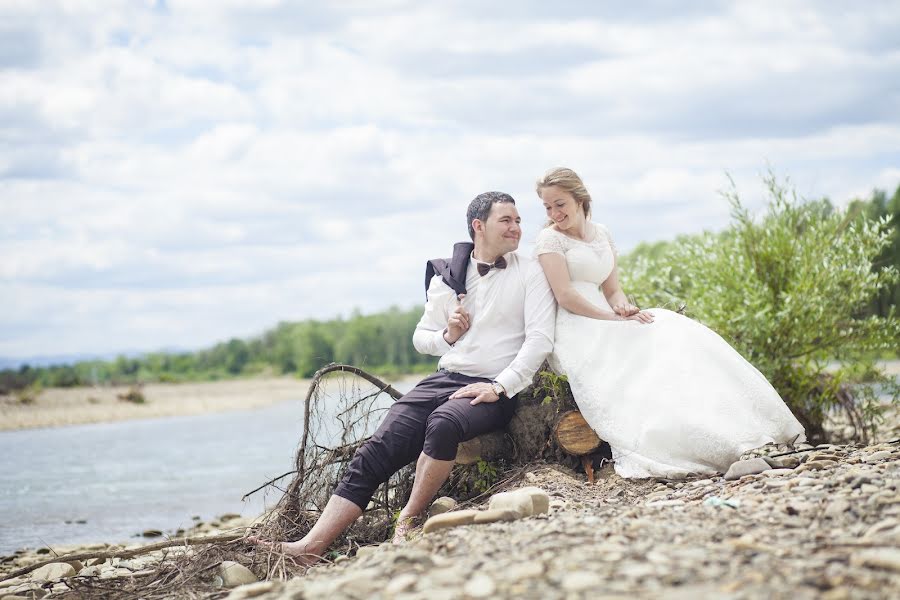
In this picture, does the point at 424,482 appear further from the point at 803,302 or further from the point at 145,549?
the point at 803,302

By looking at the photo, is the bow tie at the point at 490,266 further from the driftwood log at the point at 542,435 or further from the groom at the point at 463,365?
the driftwood log at the point at 542,435

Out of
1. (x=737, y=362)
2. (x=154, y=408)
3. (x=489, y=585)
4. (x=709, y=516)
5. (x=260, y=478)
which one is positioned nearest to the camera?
(x=489, y=585)

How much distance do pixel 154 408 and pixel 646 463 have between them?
3555 cm

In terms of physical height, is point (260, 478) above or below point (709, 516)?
below

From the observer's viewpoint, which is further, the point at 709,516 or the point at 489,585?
the point at 709,516

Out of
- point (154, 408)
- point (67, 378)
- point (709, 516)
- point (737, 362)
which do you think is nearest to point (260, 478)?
point (737, 362)

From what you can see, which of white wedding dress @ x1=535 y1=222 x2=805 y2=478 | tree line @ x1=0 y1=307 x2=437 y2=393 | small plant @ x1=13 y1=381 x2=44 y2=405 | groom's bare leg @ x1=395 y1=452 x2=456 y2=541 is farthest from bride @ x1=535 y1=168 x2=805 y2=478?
tree line @ x1=0 y1=307 x2=437 y2=393

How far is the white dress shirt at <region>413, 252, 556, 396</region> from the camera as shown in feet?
21.7

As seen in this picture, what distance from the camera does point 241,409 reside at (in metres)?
40.5

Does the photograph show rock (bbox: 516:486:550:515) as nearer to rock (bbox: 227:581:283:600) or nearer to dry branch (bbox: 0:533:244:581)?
rock (bbox: 227:581:283:600)

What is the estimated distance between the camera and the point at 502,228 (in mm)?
6629

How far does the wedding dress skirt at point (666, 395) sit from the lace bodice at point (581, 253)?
37 cm

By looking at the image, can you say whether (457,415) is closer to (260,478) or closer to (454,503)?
(454,503)

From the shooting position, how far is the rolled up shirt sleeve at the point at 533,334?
6430 millimetres
